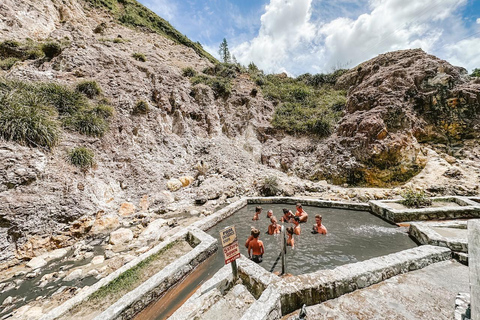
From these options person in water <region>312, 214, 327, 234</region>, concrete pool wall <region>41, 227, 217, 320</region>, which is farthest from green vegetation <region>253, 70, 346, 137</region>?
concrete pool wall <region>41, 227, 217, 320</region>

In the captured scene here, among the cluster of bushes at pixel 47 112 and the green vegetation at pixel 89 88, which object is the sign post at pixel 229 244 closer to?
the cluster of bushes at pixel 47 112

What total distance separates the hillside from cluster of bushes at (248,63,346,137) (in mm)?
531

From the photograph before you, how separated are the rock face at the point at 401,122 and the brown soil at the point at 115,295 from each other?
10128mm

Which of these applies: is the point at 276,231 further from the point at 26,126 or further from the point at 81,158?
the point at 26,126

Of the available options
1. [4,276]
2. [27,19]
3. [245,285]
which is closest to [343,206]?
[245,285]

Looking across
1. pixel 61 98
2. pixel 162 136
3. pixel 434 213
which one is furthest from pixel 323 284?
pixel 61 98

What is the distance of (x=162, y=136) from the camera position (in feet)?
34.8

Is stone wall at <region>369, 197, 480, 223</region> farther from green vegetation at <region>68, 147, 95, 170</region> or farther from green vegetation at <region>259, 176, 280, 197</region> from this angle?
green vegetation at <region>68, 147, 95, 170</region>

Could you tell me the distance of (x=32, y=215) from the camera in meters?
4.59

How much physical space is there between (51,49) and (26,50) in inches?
43.6

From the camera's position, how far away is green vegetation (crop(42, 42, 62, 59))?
977 centimetres

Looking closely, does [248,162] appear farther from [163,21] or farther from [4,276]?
[163,21]

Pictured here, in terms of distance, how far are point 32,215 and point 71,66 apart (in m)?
9.06

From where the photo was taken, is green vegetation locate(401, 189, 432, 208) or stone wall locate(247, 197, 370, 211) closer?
green vegetation locate(401, 189, 432, 208)
